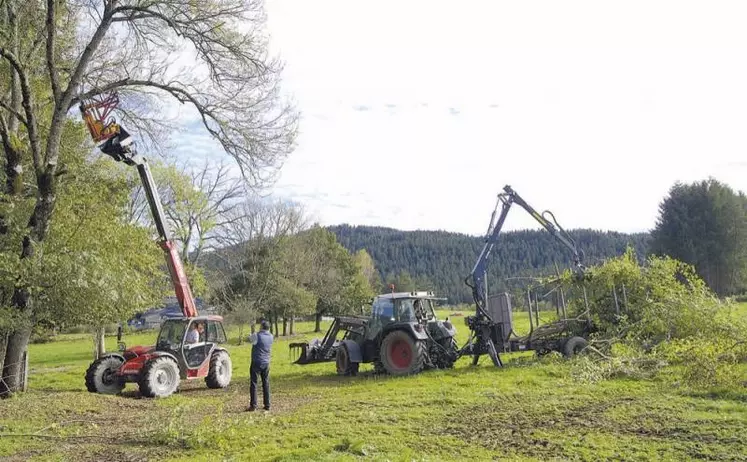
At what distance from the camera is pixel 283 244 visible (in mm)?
39031

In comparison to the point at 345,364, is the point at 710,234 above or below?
above

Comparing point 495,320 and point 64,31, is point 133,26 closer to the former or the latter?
point 64,31

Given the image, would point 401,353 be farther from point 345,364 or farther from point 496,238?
point 496,238

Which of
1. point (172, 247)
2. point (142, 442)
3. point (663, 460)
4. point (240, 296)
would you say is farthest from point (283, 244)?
point (663, 460)

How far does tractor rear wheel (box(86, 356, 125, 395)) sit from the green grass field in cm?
43

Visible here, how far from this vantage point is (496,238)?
17938mm

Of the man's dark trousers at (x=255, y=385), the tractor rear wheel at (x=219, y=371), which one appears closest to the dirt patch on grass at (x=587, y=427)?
the man's dark trousers at (x=255, y=385)

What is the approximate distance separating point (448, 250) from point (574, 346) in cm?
12338

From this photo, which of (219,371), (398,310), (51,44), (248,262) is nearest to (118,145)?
(51,44)

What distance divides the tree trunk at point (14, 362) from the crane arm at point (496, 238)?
11.2 m

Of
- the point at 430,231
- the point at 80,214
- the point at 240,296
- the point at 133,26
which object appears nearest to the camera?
the point at 133,26

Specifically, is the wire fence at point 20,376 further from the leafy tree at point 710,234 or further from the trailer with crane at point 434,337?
the leafy tree at point 710,234

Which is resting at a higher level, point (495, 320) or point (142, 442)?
point (495, 320)

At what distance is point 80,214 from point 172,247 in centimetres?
220
